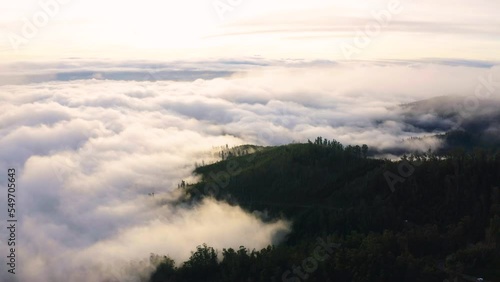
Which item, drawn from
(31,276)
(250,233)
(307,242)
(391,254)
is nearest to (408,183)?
(307,242)

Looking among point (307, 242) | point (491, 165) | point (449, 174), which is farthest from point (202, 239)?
point (491, 165)

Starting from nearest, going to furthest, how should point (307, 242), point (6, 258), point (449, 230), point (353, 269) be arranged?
1. point (353, 269)
2. point (449, 230)
3. point (307, 242)
4. point (6, 258)

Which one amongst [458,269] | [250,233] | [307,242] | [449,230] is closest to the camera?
[458,269]

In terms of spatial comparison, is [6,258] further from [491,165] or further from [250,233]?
[491,165]

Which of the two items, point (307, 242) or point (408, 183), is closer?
point (307, 242)

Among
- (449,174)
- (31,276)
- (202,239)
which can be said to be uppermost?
(449,174)

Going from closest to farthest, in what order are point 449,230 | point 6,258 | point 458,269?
point 458,269 → point 449,230 → point 6,258

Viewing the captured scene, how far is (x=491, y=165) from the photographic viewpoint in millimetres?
193000

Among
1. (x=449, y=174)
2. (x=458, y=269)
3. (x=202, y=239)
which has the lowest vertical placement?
(x=202, y=239)

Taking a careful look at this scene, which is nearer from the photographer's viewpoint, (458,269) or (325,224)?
(458,269)

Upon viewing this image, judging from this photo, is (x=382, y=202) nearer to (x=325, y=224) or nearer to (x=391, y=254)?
(x=325, y=224)

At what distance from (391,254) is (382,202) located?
232 ft

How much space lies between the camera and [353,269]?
121875 millimetres

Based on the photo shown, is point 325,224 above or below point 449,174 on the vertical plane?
below
